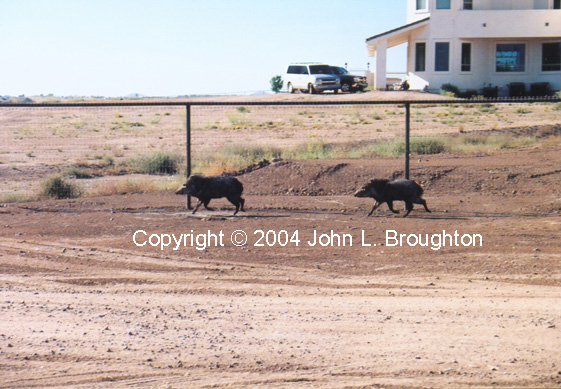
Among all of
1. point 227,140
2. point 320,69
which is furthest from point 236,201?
point 320,69

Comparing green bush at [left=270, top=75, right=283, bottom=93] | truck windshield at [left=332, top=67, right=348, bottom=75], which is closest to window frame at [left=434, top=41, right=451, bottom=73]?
truck windshield at [left=332, top=67, right=348, bottom=75]

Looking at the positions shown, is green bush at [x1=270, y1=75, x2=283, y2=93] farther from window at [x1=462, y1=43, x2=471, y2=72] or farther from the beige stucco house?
window at [x1=462, y1=43, x2=471, y2=72]

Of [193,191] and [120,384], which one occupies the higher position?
[193,191]

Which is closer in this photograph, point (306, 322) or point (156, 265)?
point (306, 322)

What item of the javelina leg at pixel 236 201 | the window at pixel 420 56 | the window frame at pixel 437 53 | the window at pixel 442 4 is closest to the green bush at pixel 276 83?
the window at pixel 420 56

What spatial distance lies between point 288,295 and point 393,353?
7.03ft

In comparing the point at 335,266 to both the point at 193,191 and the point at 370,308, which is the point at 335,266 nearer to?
the point at 370,308

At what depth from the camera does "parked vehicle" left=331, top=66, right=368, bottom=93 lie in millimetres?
49406

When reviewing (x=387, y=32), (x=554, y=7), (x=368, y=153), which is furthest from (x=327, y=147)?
(x=554, y=7)

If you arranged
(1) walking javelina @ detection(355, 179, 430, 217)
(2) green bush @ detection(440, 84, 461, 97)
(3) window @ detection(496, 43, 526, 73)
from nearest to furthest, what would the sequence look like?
(1) walking javelina @ detection(355, 179, 430, 217) → (2) green bush @ detection(440, 84, 461, 97) → (3) window @ detection(496, 43, 526, 73)

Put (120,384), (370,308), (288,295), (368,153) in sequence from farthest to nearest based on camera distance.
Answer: (368,153) → (288,295) → (370,308) → (120,384)

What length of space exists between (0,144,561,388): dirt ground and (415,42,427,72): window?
112 ft

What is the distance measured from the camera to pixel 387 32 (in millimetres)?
46688

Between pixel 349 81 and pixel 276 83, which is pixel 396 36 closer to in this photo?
pixel 349 81
